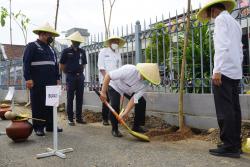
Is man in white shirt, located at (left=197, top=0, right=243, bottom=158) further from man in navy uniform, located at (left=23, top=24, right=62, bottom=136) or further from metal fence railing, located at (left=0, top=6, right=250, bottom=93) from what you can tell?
man in navy uniform, located at (left=23, top=24, right=62, bottom=136)

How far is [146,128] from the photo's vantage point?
6199mm

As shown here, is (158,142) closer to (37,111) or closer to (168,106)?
(168,106)

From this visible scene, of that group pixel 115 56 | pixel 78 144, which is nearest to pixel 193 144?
pixel 78 144

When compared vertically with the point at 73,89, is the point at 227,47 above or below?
above

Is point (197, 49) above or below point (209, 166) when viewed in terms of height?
above

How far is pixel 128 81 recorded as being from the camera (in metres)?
5.39

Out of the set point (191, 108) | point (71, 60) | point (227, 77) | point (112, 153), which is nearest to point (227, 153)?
point (227, 77)

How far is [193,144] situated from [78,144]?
5.46 feet

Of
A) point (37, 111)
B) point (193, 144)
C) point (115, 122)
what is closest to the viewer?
point (193, 144)

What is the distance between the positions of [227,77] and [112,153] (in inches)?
68.0

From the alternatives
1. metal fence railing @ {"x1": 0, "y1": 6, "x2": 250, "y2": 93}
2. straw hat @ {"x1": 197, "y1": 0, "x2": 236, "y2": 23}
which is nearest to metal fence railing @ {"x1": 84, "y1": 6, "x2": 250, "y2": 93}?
metal fence railing @ {"x1": 0, "y1": 6, "x2": 250, "y2": 93}

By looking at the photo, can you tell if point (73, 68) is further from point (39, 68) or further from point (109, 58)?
point (39, 68)

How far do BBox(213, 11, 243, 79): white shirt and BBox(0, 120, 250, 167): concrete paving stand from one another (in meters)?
1.05

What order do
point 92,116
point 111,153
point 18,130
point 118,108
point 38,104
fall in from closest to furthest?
1. point 111,153
2. point 18,130
3. point 118,108
4. point 38,104
5. point 92,116
